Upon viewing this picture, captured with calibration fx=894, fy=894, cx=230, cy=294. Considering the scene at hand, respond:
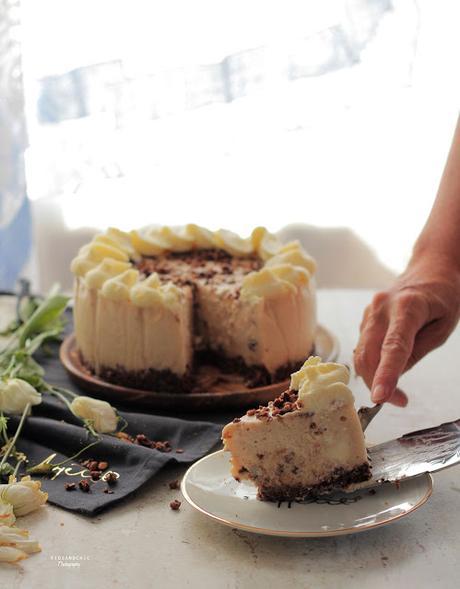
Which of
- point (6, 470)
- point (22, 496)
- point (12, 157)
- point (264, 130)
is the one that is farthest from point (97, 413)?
point (264, 130)

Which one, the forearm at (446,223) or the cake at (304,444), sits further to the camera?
the forearm at (446,223)

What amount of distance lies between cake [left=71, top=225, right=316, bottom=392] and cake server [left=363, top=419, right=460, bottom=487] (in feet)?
1.94

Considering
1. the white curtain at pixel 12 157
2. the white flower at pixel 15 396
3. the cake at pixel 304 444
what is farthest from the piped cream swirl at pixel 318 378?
the white curtain at pixel 12 157

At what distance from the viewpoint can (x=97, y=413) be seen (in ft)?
5.91

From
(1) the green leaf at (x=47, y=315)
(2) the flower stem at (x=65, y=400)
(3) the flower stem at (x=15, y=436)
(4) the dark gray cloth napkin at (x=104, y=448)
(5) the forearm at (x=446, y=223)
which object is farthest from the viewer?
(1) the green leaf at (x=47, y=315)

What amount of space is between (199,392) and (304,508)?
0.66 meters

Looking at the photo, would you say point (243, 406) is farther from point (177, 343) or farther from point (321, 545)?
point (321, 545)

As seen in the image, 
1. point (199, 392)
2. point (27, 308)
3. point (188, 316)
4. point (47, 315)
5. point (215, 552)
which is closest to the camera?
point (215, 552)

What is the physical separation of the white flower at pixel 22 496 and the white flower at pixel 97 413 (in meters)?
0.31

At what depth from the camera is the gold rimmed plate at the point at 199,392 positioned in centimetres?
195

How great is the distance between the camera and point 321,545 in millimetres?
1375

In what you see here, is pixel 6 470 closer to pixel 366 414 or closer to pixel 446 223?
pixel 366 414

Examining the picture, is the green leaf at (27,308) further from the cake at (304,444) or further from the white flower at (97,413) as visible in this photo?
the cake at (304,444)

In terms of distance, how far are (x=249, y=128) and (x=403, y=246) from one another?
0.87 metres
